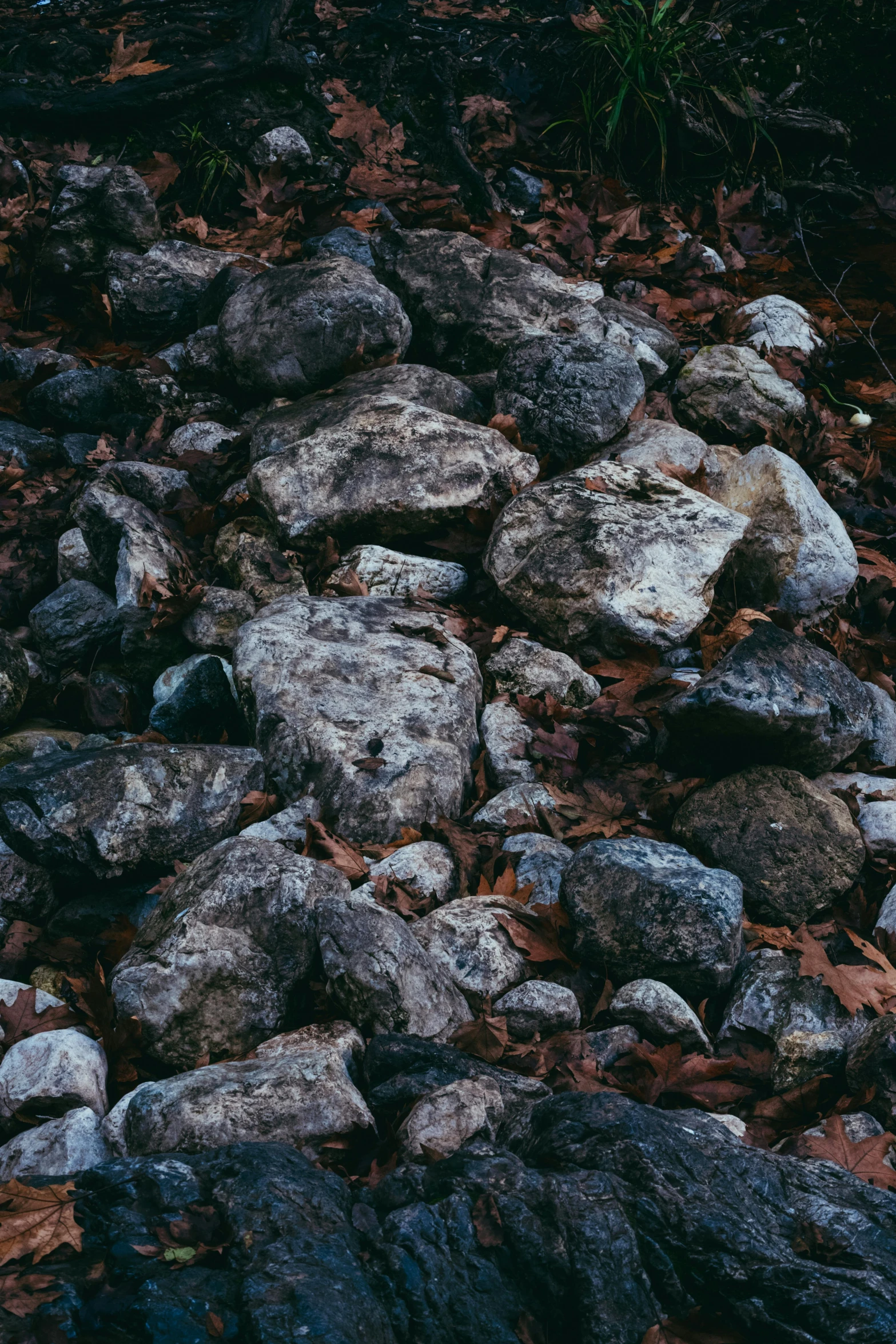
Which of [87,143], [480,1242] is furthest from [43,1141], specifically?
[87,143]

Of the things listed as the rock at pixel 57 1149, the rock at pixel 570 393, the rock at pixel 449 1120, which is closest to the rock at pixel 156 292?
the rock at pixel 570 393

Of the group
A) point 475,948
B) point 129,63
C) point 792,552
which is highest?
point 129,63

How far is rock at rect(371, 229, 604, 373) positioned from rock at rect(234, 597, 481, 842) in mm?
2371

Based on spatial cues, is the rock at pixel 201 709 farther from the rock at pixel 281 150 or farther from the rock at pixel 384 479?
the rock at pixel 281 150

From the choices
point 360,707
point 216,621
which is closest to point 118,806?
point 360,707

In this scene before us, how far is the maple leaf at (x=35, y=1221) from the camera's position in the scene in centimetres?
213

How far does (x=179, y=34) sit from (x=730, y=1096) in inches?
357

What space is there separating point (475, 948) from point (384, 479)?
2591 millimetres

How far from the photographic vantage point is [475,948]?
3.36m

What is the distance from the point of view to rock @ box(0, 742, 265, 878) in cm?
369

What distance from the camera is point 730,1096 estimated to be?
10.2 ft

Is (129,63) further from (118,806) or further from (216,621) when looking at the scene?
(118,806)

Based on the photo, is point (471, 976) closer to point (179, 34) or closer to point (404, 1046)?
point (404, 1046)

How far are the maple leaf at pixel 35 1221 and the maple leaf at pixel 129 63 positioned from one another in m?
8.34
